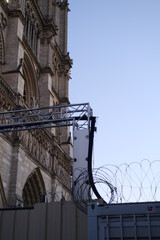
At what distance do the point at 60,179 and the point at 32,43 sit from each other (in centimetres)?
1257

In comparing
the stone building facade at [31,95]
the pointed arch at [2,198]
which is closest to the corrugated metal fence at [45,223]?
the stone building facade at [31,95]

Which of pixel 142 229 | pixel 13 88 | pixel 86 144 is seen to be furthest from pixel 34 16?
pixel 142 229

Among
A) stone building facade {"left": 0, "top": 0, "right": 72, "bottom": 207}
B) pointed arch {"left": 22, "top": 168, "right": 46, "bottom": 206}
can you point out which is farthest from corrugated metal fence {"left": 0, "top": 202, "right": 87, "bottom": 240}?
pointed arch {"left": 22, "top": 168, "right": 46, "bottom": 206}

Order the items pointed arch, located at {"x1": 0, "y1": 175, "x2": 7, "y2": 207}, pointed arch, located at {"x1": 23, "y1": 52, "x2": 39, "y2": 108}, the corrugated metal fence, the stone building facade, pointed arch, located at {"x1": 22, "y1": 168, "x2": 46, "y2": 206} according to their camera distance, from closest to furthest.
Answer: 1. the corrugated metal fence
2. pointed arch, located at {"x1": 0, "y1": 175, "x2": 7, "y2": 207}
3. the stone building facade
4. pointed arch, located at {"x1": 22, "y1": 168, "x2": 46, "y2": 206}
5. pointed arch, located at {"x1": 23, "y1": 52, "x2": 39, "y2": 108}

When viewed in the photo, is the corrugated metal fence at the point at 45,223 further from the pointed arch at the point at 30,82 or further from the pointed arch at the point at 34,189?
the pointed arch at the point at 30,82

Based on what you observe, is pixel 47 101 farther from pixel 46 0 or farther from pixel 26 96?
pixel 46 0

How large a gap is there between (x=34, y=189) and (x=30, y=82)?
9.96m

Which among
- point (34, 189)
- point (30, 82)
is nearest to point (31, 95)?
point (30, 82)

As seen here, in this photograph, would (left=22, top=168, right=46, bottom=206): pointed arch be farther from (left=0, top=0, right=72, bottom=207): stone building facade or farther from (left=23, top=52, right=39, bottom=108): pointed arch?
(left=23, top=52, right=39, bottom=108): pointed arch

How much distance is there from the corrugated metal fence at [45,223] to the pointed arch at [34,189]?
12.4m

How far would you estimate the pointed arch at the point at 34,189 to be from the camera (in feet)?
87.4

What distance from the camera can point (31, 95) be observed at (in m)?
32.8

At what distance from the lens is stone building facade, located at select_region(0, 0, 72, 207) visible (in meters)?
22.6

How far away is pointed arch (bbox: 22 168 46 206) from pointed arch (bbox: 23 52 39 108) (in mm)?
7230
